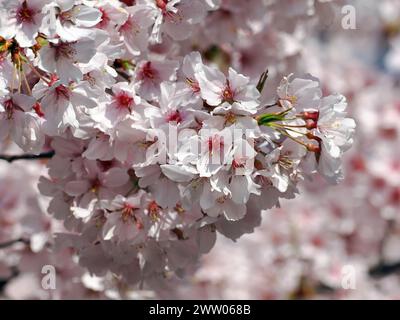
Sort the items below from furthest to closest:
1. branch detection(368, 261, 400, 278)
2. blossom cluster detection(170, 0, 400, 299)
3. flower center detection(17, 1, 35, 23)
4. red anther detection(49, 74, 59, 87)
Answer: branch detection(368, 261, 400, 278), blossom cluster detection(170, 0, 400, 299), red anther detection(49, 74, 59, 87), flower center detection(17, 1, 35, 23)

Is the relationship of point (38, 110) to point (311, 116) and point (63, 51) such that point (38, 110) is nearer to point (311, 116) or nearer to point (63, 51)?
point (63, 51)

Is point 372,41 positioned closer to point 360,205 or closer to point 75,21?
point 360,205

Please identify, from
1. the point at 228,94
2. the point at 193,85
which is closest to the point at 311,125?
the point at 228,94

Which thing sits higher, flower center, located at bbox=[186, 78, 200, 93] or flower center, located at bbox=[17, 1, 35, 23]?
flower center, located at bbox=[17, 1, 35, 23]

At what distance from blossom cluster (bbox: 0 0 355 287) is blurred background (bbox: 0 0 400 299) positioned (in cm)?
88

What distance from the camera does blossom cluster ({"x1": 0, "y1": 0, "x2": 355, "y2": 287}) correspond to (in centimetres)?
225

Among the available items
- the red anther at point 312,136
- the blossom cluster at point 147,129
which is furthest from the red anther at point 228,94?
the red anther at point 312,136

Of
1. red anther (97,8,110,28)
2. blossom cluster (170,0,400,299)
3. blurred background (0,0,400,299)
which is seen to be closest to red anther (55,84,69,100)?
red anther (97,8,110,28)

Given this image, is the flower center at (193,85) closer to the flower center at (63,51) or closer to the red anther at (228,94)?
the red anther at (228,94)

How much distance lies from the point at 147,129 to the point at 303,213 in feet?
10.8

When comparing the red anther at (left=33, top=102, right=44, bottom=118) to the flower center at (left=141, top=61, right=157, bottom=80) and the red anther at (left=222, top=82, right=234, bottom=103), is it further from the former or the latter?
the red anther at (left=222, top=82, right=234, bottom=103)
